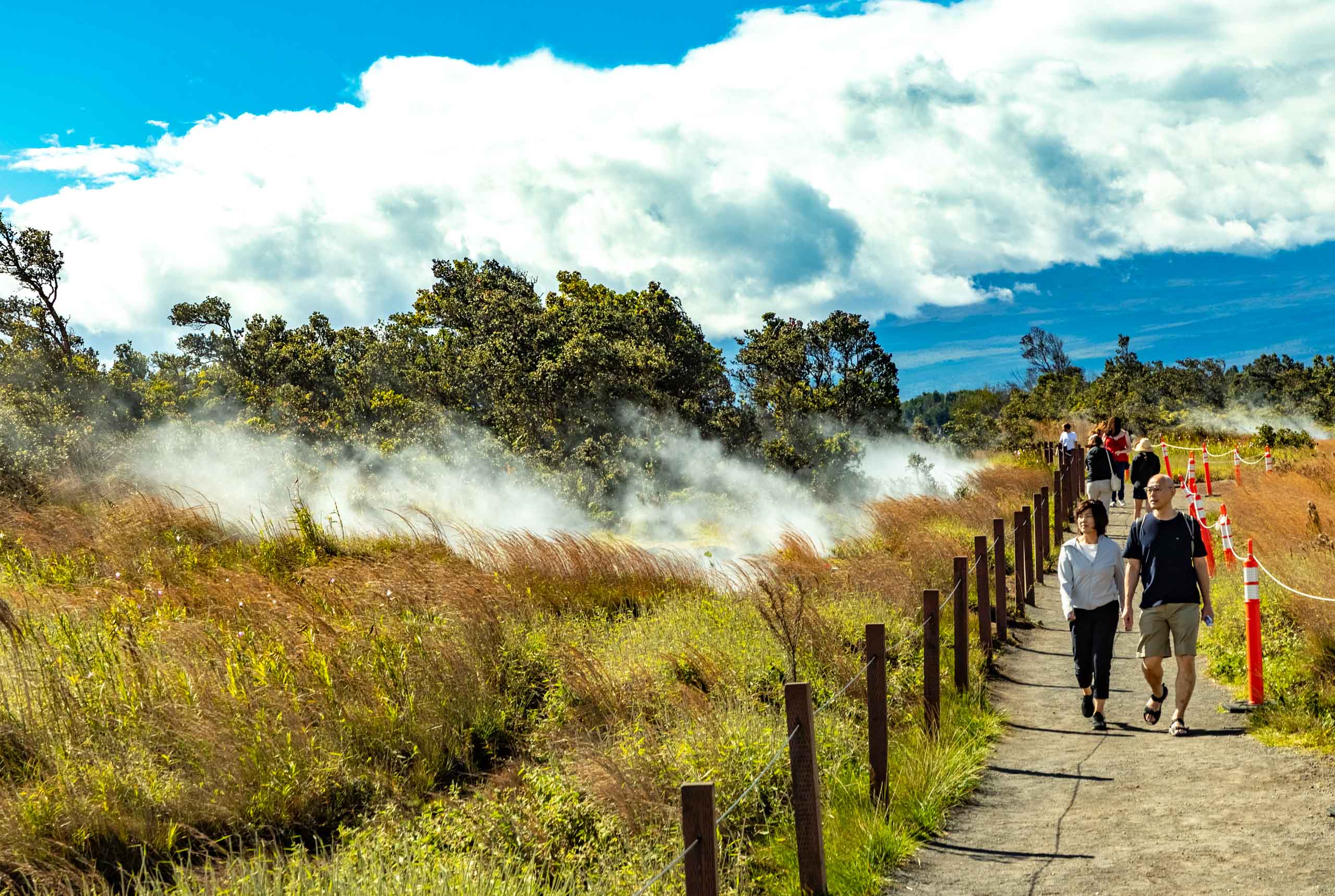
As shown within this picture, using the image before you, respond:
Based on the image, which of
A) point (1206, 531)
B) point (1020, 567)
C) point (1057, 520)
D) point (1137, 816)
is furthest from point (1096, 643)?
point (1057, 520)

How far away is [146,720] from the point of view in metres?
6.57

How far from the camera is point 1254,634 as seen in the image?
7410 mm

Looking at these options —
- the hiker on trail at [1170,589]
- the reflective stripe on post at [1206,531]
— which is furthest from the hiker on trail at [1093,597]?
the reflective stripe on post at [1206,531]

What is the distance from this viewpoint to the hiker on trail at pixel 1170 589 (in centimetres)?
716

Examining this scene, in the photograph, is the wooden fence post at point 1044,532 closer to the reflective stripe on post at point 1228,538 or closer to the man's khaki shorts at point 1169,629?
the reflective stripe on post at point 1228,538

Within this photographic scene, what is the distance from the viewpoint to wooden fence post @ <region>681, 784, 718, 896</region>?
12.0ft

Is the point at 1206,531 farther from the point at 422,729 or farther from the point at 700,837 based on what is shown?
the point at 700,837

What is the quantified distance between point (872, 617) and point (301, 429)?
1891cm

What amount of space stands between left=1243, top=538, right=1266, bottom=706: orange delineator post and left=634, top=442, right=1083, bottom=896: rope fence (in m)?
2.03

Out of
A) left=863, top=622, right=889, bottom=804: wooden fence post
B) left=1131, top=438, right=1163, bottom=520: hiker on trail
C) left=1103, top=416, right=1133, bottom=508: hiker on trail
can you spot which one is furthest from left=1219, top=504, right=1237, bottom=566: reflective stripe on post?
left=863, top=622, right=889, bottom=804: wooden fence post

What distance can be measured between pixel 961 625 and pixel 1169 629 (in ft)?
4.94

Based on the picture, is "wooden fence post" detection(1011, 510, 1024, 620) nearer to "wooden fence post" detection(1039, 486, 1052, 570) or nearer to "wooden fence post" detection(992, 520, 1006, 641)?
"wooden fence post" detection(992, 520, 1006, 641)

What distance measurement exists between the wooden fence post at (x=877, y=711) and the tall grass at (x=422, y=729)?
0.20 m

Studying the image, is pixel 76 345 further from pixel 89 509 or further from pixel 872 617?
pixel 872 617
